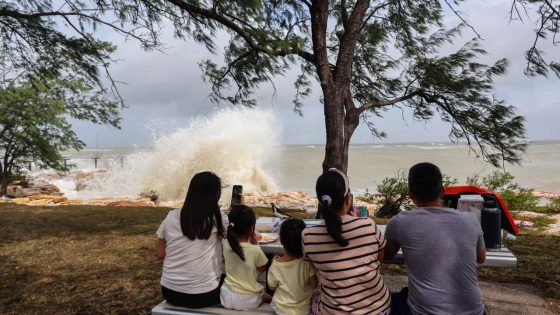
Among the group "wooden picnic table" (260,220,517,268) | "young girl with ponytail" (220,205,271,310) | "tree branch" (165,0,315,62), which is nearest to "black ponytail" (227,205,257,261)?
"young girl with ponytail" (220,205,271,310)

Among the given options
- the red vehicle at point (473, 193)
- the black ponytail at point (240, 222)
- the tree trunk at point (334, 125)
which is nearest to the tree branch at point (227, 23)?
the tree trunk at point (334, 125)

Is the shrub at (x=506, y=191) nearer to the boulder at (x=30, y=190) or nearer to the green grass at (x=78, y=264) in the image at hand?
the green grass at (x=78, y=264)

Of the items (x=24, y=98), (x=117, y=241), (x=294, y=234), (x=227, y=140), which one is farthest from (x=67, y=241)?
(x=227, y=140)

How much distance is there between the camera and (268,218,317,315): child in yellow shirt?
78.1 inches

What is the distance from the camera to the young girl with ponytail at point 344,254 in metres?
1.78

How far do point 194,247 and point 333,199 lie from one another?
0.79 m

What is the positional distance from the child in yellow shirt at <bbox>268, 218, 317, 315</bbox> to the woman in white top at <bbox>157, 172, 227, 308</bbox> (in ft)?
1.21

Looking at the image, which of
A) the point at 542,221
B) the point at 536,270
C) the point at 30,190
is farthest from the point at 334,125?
the point at 30,190

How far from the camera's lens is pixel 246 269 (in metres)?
2.18

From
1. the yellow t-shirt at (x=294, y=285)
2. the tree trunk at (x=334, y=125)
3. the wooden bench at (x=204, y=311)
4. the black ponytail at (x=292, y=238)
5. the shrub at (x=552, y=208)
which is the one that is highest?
the tree trunk at (x=334, y=125)

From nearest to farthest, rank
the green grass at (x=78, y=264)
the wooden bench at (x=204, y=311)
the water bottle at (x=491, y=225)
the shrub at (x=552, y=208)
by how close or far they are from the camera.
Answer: the wooden bench at (x=204, y=311) < the water bottle at (x=491, y=225) < the green grass at (x=78, y=264) < the shrub at (x=552, y=208)

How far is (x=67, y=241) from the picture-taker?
5.12m

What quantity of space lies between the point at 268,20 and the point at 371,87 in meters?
1.68

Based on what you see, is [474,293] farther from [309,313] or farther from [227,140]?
[227,140]
